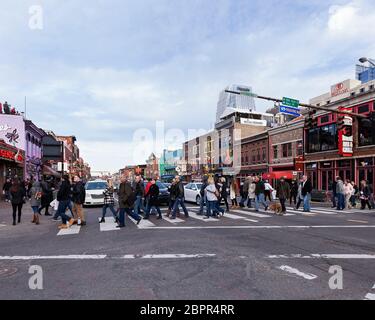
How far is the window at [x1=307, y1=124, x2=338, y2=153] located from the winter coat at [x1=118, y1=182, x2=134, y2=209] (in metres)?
26.4

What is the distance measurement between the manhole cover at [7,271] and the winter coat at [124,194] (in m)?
5.32

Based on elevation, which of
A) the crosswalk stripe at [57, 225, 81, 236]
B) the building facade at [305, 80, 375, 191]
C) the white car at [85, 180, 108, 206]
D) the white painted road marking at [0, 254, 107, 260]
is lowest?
the crosswalk stripe at [57, 225, 81, 236]

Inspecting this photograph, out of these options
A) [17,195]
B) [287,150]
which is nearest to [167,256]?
[17,195]

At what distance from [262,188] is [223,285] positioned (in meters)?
12.6

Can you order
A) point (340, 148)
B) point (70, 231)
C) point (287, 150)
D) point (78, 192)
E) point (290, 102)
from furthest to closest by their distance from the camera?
point (287, 150) → point (340, 148) → point (290, 102) → point (78, 192) → point (70, 231)

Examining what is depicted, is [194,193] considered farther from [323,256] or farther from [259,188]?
[323,256]

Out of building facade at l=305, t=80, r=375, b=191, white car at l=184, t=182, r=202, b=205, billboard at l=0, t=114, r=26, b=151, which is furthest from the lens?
billboard at l=0, t=114, r=26, b=151

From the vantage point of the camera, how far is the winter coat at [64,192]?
38.7ft

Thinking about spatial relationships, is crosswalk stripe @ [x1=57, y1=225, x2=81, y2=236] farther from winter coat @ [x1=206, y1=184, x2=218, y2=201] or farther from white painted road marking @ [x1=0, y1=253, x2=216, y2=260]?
winter coat @ [x1=206, y1=184, x2=218, y2=201]

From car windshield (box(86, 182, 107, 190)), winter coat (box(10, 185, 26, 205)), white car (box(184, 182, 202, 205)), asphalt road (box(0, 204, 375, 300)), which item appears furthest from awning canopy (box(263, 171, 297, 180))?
winter coat (box(10, 185, 26, 205))

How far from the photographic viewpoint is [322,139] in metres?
34.3

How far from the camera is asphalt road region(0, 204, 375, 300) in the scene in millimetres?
4938
